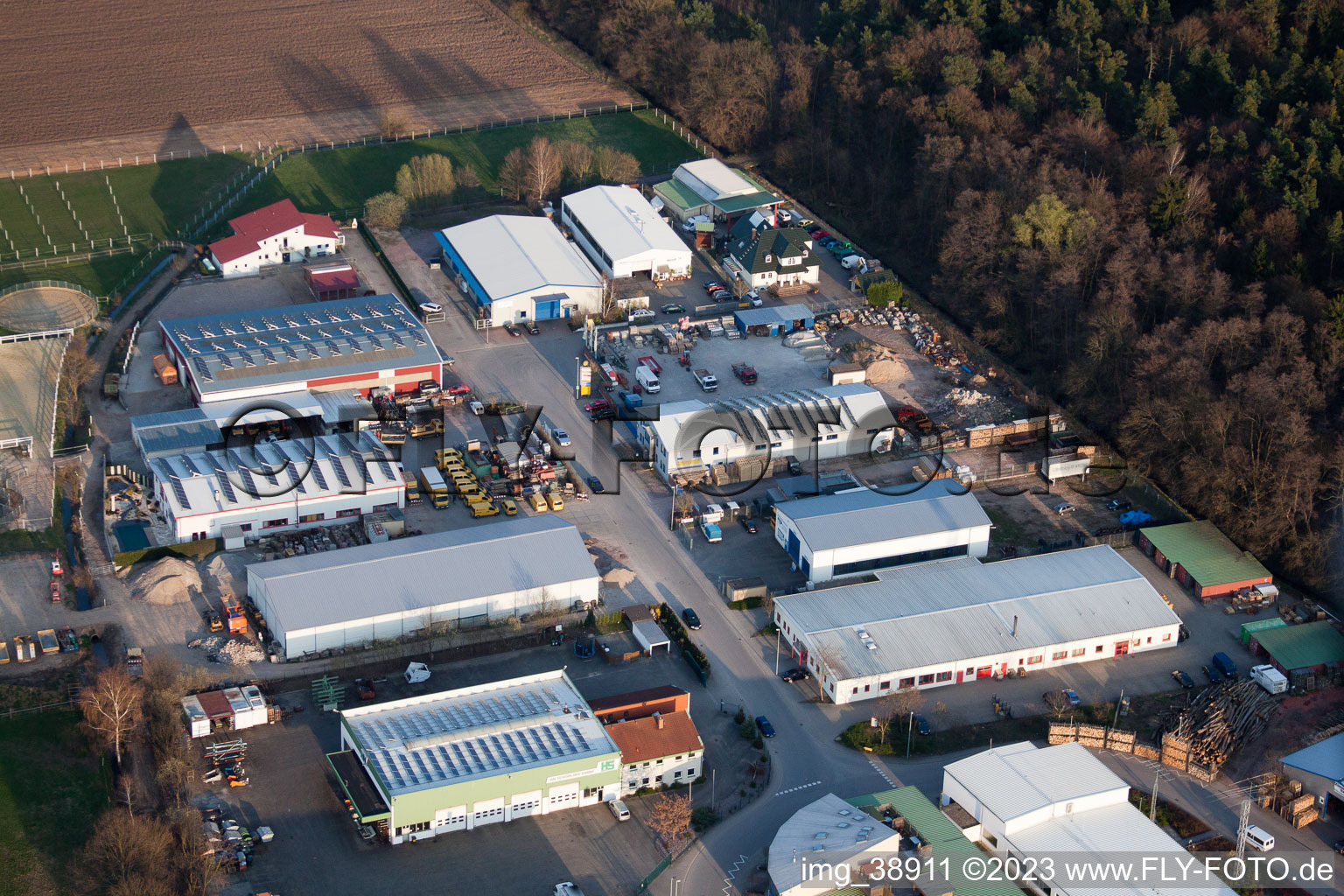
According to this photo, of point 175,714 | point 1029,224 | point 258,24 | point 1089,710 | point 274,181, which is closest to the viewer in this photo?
point 175,714

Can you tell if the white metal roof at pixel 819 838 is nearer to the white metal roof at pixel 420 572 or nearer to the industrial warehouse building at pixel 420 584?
the industrial warehouse building at pixel 420 584

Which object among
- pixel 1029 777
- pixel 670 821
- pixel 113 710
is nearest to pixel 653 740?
pixel 670 821

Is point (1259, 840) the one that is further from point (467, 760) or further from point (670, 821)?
point (467, 760)

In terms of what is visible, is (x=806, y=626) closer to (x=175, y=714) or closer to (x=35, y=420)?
(x=175, y=714)

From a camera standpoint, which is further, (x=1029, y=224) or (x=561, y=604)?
(x=1029, y=224)

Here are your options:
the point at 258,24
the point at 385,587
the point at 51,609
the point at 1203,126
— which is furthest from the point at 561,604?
the point at 258,24

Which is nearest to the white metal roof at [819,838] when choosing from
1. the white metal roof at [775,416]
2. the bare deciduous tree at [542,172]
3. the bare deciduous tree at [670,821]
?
the bare deciduous tree at [670,821]
